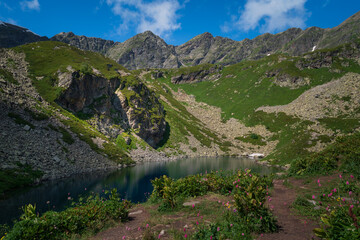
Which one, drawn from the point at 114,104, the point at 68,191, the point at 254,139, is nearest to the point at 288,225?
the point at 68,191

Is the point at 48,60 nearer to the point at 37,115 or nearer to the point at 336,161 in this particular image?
the point at 37,115

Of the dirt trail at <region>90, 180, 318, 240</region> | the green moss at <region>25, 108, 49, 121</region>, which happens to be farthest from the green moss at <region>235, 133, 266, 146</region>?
the green moss at <region>25, 108, 49, 121</region>

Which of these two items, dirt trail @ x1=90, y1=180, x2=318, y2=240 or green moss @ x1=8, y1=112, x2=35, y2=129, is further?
green moss @ x1=8, y1=112, x2=35, y2=129

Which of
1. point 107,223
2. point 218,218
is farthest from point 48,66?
point 218,218

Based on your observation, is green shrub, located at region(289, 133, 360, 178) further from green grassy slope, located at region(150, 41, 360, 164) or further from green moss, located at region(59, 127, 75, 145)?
green moss, located at region(59, 127, 75, 145)

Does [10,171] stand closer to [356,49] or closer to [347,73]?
[347,73]

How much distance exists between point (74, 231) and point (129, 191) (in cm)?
2030

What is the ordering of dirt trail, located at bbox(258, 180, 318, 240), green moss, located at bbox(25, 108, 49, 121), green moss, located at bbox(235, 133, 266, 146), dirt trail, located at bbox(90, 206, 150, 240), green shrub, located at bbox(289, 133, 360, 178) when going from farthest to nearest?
green moss, located at bbox(235, 133, 266, 146), green moss, located at bbox(25, 108, 49, 121), green shrub, located at bbox(289, 133, 360, 178), dirt trail, located at bbox(90, 206, 150, 240), dirt trail, located at bbox(258, 180, 318, 240)

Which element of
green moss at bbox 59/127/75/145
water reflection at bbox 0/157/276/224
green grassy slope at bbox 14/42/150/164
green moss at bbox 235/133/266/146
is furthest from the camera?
green moss at bbox 235/133/266/146

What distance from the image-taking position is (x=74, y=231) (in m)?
10.4

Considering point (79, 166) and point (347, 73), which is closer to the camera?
point (79, 166)

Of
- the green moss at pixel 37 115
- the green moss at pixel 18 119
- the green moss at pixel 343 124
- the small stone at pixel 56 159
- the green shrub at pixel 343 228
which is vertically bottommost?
the small stone at pixel 56 159

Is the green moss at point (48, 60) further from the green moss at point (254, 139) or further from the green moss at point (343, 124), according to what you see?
the green moss at point (343, 124)

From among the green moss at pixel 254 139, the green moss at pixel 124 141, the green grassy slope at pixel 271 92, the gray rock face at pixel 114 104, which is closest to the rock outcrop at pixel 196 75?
the green grassy slope at pixel 271 92
